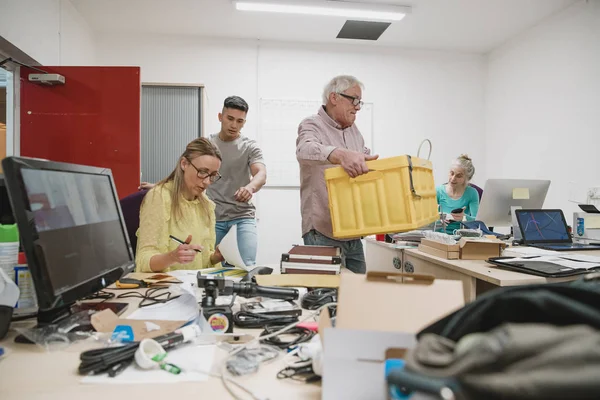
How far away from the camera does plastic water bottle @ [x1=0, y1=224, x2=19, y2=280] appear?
1.03m

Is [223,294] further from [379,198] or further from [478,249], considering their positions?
[478,249]

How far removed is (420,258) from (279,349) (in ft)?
4.56

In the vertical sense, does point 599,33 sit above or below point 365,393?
above

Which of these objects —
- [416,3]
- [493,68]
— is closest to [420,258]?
[416,3]

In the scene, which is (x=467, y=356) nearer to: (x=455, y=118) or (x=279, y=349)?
(x=279, y=349)

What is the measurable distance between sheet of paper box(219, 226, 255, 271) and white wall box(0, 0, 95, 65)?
2.06m

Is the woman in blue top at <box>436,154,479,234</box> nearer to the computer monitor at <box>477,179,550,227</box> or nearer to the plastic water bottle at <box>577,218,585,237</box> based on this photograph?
the computer monitor at <box>477,179,550,227</box>

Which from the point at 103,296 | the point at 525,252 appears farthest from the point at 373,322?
the point at 525,252

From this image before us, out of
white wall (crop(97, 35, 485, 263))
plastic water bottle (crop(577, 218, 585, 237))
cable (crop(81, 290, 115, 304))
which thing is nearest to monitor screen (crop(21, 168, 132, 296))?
cable (crop(81, 290, 115, 304))

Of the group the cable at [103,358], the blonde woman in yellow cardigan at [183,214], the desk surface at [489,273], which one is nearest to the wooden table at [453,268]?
the desk surface at [489,273]

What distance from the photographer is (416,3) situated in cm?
338

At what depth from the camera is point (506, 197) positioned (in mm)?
2576

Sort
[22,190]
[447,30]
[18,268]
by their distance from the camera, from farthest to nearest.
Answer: [447,30] < [18,268] < [22,190]

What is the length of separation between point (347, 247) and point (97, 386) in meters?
1.57
